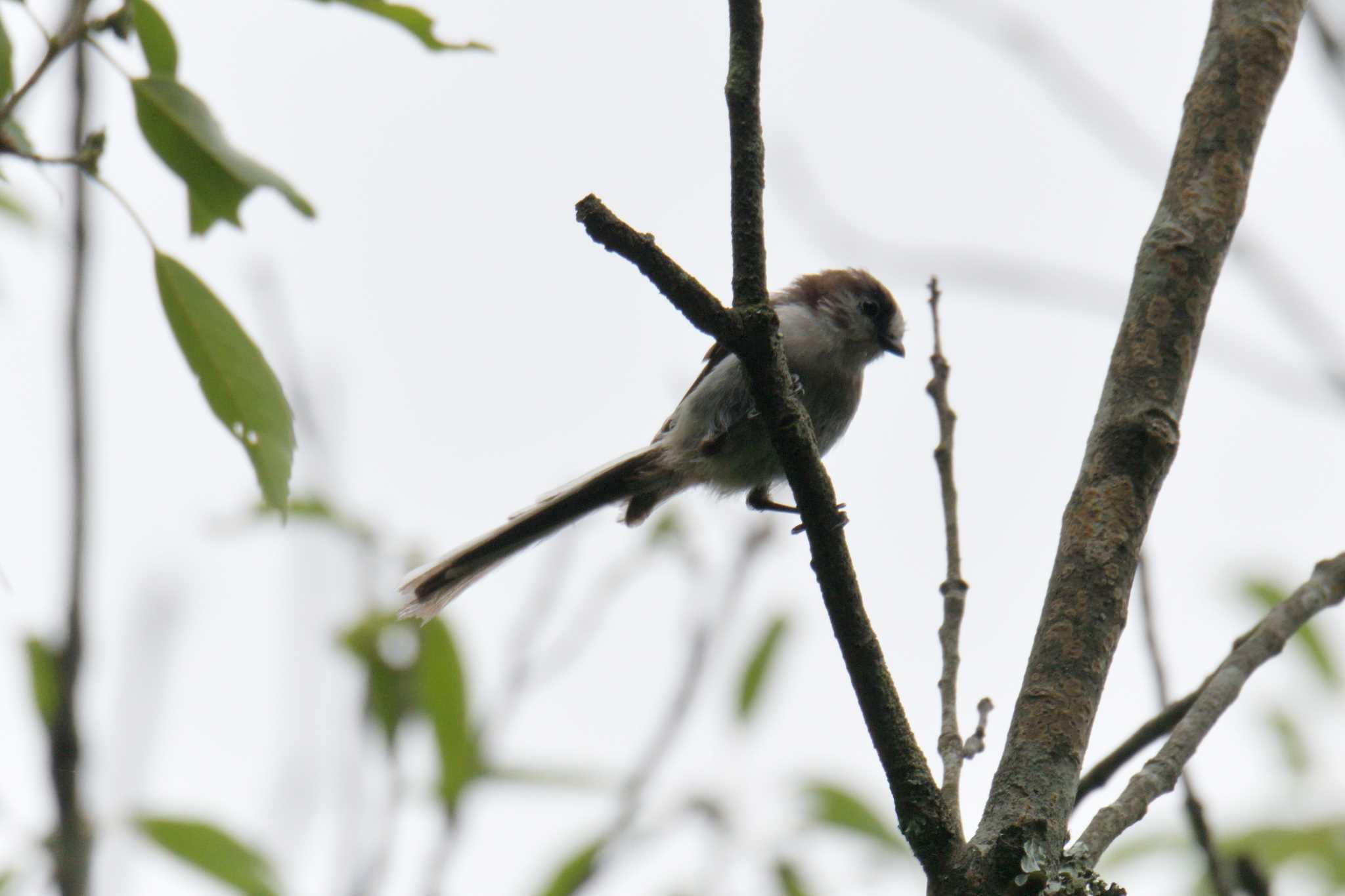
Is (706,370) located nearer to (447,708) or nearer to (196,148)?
(447,708)

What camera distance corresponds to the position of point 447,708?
12.1 ft

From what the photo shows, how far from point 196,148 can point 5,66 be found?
1.03 feet

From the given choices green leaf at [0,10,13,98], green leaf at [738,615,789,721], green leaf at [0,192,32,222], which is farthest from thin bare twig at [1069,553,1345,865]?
green leaf at [0,192,32,222]

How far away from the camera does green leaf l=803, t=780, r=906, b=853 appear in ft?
13.2

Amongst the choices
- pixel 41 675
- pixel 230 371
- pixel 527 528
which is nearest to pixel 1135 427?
pixel 230 371

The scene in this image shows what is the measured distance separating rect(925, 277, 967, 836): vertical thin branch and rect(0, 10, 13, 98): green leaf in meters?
1.69

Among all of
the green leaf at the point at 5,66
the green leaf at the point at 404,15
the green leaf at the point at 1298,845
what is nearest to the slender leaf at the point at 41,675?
the green leaf at the point at 5,66

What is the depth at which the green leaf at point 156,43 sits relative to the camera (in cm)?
239

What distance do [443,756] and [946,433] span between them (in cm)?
167

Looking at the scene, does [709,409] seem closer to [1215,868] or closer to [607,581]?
[607,581]

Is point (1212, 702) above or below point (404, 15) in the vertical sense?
below

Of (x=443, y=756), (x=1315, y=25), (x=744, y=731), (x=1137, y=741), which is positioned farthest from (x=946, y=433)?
(x=744, y=731)

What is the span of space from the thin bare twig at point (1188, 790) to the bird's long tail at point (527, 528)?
77.6 inches

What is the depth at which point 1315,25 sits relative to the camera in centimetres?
303
